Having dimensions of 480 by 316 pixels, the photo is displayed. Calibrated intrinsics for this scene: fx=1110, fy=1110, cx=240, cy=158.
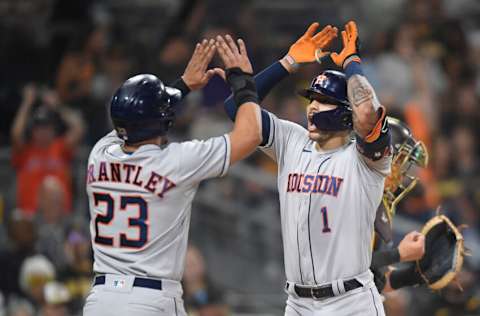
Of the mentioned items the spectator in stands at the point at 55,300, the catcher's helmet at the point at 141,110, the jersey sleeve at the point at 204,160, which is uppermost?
the catcher's helmet at the point at 141,110

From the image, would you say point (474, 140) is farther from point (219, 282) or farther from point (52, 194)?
point (52, 194)

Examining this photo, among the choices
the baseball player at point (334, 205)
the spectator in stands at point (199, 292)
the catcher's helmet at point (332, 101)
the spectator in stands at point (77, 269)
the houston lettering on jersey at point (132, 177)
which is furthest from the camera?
the spectator in stands at point (77, 269)

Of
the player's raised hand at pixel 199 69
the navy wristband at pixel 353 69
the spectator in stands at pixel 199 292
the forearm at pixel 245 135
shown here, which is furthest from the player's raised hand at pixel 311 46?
the spectator in stands at pixel 199 292

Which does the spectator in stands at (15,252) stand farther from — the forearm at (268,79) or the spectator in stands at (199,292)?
the forearm at (268,79)

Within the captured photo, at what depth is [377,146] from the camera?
5.68 meters

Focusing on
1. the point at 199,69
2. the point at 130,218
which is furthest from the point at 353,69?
the point at 130,218

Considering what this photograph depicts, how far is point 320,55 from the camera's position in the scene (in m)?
6.19

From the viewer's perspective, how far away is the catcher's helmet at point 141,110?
5.57 metres

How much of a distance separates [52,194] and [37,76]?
196 centimetres

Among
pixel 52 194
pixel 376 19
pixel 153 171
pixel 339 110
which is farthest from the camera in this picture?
pixel 376 19

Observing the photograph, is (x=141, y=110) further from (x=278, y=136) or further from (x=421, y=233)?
(x=421, y=233)

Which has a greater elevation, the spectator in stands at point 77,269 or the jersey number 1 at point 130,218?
the jersey number 1 at point 130,218

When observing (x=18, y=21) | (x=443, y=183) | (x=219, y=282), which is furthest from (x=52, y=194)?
(x=443, y=183)

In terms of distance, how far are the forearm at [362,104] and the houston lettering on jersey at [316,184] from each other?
364 millimetres
